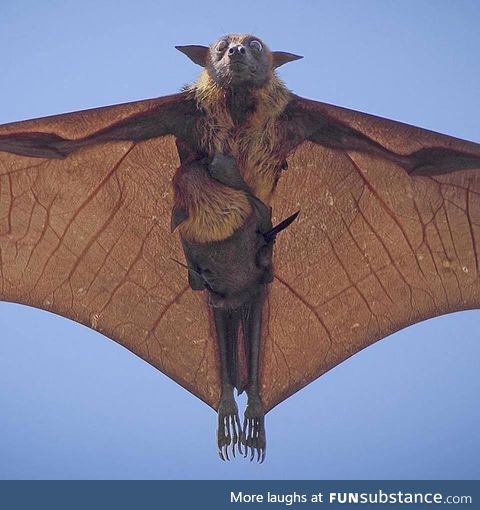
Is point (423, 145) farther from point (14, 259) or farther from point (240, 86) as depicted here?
point (14, 259)

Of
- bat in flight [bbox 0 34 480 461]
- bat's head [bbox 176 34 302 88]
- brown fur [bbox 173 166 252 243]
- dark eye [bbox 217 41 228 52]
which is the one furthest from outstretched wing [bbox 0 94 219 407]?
dark eye [bbox 217 41 228 52]

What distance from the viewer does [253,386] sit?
20.9ft

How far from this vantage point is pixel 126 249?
6785mm

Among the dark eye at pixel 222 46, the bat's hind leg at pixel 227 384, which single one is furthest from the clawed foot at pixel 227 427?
the dark eye at pixel 222 46

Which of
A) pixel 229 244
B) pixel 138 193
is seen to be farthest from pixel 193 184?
pixel 138 193

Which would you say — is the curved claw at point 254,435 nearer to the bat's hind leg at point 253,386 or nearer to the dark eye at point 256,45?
the bat's hind leg at point 253,386

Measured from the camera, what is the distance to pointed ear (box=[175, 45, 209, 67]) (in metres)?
5.93

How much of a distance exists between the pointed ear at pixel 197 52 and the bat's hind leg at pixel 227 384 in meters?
1.33

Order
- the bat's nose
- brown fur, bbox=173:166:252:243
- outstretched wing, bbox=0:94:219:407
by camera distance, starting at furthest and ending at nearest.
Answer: outstretched wing, bbox=0:94:219:407 < brown fur, bbox=173:166:252:243 < the bat's nose

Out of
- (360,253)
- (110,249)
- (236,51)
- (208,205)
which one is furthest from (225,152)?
(360,253)

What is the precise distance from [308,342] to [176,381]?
81 cm

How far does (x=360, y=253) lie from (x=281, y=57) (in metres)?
1.42

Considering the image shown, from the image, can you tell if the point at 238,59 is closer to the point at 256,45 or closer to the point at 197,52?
the point at 256,45

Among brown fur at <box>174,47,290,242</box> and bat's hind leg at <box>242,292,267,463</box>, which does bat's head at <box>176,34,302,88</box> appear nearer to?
brown fur at <box>174,47,290,242</box>
